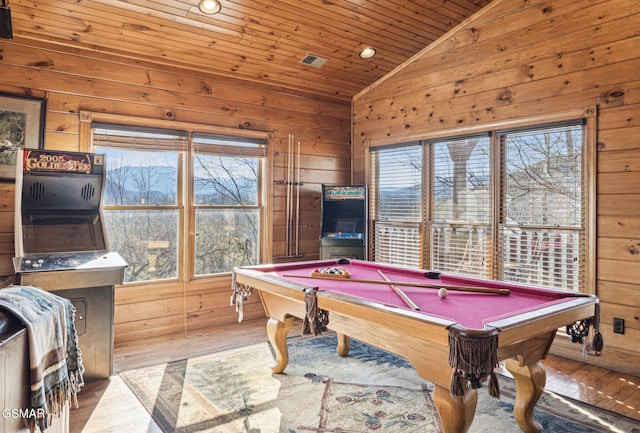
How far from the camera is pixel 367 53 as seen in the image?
4.44 meters

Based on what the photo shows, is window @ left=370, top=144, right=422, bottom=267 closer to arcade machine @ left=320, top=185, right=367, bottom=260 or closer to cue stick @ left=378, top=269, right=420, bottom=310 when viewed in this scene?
arcade machine @ left=320, top=185, right=367, bottom=260

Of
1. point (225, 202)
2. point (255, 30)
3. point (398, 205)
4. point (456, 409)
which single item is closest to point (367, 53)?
point (255, 30)

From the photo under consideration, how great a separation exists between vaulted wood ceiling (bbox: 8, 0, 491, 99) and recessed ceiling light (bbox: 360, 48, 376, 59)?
6 cm

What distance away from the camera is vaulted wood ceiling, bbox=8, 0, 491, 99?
334 centimetres

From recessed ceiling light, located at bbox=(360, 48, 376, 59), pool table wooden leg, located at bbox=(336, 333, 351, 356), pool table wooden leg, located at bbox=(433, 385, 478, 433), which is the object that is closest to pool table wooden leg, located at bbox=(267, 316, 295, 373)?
pool table wooden leg, located at bbox=(336, 333, 351, 356)

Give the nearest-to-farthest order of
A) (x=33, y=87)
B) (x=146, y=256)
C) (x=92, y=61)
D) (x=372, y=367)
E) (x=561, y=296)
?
(x=561, y=296) → (x=372, y=367) → (x=33, y=87) → (x=92, y=61) → (x=146, y=256)

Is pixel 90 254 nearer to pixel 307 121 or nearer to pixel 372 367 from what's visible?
pixel 372 367

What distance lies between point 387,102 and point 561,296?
3.26 m

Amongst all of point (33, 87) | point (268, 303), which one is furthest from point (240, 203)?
point (33, 87)

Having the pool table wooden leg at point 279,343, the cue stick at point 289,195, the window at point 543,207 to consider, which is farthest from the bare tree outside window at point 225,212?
the window at point 543,207

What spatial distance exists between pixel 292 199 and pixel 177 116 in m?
1.55

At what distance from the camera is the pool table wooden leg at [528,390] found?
224 centimetres

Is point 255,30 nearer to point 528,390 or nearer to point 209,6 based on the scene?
point 209,6

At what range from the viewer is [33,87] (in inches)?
137
